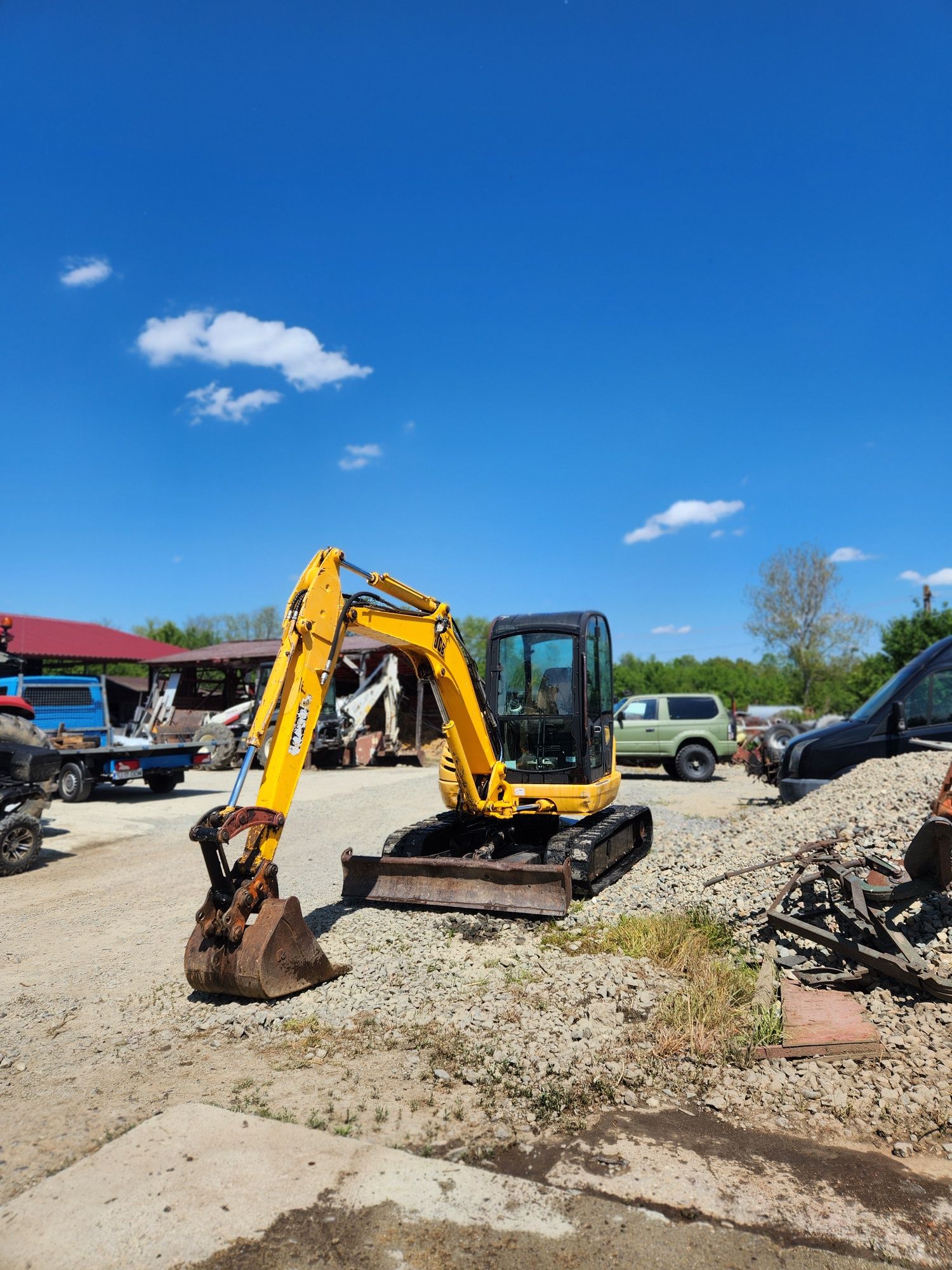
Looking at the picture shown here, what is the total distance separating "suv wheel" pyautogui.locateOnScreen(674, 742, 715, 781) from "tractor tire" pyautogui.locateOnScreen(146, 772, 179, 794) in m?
10.9

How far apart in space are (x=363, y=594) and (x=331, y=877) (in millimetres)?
3845

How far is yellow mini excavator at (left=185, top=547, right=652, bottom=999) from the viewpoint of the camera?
520 cm

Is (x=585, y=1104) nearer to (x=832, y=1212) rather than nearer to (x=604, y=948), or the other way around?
(x=832, y=1212)

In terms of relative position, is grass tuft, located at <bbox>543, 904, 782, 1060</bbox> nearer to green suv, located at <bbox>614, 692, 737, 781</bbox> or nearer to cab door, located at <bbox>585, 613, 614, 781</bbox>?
cab door, located at <bbox>585, 613, 614, 781</bbox>

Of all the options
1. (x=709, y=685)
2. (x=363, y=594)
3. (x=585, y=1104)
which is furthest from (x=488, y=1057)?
(x=709, y=685)

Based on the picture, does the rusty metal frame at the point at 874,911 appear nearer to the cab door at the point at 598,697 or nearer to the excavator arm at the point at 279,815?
the cab door at the point at 598,697

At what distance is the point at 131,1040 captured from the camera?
4766 millimetres

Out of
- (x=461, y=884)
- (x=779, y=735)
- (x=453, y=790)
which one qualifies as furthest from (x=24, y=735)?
(x=779, y=735)

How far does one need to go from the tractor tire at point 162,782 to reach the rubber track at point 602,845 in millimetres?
9688

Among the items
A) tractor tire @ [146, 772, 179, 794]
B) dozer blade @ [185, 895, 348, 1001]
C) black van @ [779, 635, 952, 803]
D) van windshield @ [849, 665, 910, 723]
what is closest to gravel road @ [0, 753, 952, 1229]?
dozer blade @ [185, 895, 348, 1001]

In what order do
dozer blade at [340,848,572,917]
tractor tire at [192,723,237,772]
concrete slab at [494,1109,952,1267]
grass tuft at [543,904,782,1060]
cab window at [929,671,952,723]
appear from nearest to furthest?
concrete slab at [494,1109,952,1267], grass tuft at [543,904,782,1060], dozer blade at [340,848,572,917], cab window at [929,671,952,723], tractor tire at [192,723,237,772]

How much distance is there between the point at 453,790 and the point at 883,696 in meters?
6.83

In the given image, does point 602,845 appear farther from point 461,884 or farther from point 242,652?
point 242,652

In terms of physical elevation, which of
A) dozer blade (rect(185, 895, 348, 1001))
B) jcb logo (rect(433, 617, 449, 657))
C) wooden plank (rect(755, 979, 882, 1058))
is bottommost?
wooden plank (rect(755, 979, 882, 1058))
